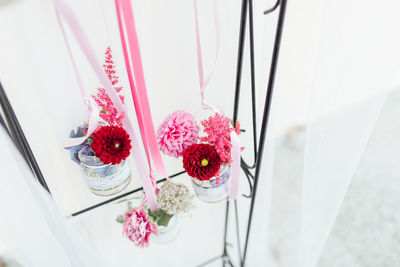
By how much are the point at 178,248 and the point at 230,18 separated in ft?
2.62

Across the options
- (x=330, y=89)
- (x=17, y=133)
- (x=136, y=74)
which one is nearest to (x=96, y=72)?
(x=136, y=74)

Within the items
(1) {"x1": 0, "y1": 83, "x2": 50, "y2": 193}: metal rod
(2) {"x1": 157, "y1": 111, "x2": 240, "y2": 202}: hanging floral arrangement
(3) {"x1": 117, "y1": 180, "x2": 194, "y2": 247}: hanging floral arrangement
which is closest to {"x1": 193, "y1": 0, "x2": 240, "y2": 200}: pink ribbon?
(2) {"x1": 157, "y1": 111, "x2": 240, "y2": 202}: hanging floral arrangement

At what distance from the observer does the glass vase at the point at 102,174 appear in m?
0.52

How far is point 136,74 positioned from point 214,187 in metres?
0.30

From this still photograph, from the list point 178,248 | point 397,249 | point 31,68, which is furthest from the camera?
point 397,249

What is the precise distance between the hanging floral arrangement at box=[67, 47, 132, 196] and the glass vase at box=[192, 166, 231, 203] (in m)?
0.16

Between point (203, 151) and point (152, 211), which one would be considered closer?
point (203, 151)

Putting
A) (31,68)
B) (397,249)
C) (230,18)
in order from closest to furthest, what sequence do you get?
(31,68)
(230,18)
(397,249)

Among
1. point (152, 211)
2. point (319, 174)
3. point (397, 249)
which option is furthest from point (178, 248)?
point (397, 249)

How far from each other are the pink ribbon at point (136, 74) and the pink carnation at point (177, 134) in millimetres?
20

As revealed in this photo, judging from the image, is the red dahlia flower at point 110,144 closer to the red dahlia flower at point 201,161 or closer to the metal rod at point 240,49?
the red dahlia flower at point 201,161

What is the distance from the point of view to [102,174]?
1.77ft

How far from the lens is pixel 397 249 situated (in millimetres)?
1266

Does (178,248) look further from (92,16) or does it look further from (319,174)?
(92,16)
